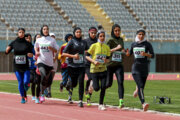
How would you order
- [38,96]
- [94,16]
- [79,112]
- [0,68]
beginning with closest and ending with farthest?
[79,112]
[38,96]
[0,68]
[94,16]

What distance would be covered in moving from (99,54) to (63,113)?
2156 mm

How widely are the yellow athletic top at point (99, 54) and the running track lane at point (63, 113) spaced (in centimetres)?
103

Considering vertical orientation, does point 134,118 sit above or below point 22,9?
below

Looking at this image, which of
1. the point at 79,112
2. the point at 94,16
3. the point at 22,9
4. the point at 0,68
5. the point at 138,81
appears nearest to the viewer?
the point at 79,112

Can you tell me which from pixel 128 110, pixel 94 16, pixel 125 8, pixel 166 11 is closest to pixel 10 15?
pixel 94 16

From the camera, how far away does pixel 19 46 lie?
14.3 metres

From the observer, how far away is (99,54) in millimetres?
12766

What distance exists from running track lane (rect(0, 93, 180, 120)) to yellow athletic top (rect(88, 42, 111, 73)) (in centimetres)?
103

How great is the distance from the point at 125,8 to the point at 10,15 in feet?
43.0

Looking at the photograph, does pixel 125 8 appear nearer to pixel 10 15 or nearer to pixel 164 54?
pixel 164 54

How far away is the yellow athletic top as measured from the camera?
1277cm

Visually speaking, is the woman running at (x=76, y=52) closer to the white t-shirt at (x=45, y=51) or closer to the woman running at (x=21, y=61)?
the white t-shirt at (x=45, y=51)

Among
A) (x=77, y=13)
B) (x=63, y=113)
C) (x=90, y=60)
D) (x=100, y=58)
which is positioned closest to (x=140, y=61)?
(x=100, y=58)

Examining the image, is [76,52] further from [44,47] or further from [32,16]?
[32,16]
